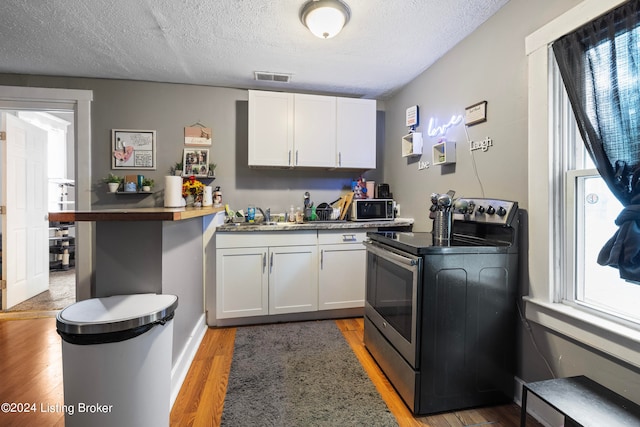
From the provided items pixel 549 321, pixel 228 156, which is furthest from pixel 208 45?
pixel 549 321

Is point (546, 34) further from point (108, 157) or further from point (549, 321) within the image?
point (108, 157)

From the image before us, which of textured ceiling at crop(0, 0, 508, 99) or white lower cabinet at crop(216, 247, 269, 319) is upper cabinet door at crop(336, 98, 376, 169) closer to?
textured ceiling at crop(0, 0, 508, 99)

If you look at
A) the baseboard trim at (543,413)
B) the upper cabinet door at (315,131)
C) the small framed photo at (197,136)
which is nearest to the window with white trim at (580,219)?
the baseboard trim at (543,413)

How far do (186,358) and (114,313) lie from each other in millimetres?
889

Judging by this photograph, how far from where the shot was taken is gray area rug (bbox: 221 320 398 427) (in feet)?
4.88

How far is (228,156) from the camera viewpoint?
3064mm

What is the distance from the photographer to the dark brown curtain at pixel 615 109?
108 cm

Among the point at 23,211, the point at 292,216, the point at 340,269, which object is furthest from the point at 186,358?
the point at 23,211

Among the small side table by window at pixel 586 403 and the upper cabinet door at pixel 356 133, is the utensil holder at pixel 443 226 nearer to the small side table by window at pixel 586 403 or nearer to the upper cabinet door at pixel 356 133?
the small side table by window at pixel 586 403

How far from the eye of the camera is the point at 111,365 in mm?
1078

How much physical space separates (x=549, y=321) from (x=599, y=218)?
1.80 ft

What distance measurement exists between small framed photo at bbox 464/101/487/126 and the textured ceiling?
551mm

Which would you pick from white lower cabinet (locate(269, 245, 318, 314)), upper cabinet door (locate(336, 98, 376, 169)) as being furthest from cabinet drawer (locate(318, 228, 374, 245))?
upper cabinet door (locate(336, 98, 376, 169))

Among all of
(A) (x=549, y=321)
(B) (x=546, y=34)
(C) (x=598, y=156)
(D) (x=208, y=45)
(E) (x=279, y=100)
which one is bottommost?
(A) (x=549, y=321)
